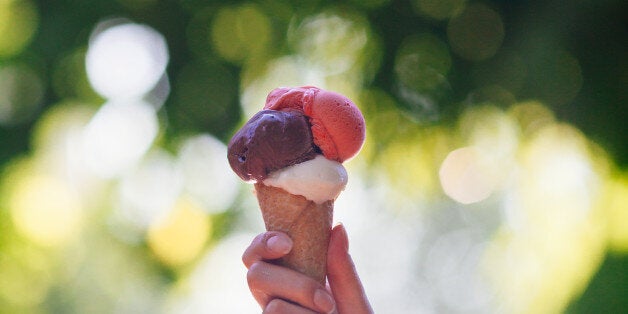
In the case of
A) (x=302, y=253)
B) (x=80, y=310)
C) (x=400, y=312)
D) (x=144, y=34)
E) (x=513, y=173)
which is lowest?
(x=80, y=310)

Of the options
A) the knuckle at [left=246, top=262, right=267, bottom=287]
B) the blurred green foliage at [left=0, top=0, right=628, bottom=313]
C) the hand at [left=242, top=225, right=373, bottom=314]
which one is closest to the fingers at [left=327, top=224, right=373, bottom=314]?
the hand at [left=242, top=225, right=373, bottom=314]

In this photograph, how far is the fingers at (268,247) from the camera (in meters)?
0.94

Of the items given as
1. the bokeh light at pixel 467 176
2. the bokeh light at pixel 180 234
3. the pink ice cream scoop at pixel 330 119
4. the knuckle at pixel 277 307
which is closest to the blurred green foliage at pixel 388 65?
the bokeh light at pixel 180 234

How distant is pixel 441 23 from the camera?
2561 millimetres

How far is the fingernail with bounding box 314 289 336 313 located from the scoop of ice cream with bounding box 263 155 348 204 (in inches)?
5.5

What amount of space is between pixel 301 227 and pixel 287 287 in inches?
3.8

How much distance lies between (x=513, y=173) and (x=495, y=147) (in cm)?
13

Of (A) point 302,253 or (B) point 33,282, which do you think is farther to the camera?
(B) point 33,282

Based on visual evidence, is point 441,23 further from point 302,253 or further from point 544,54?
point 302,253

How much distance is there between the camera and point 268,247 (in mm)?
945

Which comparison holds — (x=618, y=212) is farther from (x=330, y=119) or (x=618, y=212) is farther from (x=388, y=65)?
(x=330, y=119)

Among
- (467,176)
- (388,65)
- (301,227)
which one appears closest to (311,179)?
(301,227)

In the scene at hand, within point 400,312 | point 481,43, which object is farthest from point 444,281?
point 481,43

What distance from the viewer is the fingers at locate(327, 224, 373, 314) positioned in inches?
38.3
